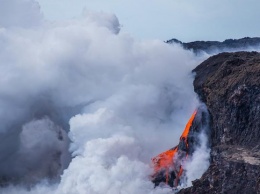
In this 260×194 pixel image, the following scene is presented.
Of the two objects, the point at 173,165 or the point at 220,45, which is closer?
the point at 173,165

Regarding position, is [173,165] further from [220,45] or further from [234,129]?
[220,45]

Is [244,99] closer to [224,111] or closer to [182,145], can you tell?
[224,111]

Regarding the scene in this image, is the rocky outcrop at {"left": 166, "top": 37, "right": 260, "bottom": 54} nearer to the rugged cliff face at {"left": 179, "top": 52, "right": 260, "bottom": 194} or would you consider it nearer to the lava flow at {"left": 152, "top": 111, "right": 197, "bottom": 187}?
the lava flow at {"left": 152, "top": 111, "right": 197, "bottom": 187}

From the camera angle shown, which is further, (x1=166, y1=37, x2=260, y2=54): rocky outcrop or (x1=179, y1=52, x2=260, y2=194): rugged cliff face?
(x1=166, y1=37, x2=260, y2=54): rocky outcrop

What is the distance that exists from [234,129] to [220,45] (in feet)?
183

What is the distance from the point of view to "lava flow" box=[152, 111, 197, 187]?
39906 mm

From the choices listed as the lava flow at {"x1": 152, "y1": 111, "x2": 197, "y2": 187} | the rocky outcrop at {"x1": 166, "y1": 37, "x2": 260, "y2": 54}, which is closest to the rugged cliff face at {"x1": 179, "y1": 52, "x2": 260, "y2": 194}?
the lava flow at {"x1": 152, "y1": 111, "x2": 197, "y2": 187}

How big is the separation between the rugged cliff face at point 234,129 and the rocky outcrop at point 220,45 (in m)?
39.4

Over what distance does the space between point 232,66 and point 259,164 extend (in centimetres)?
1341

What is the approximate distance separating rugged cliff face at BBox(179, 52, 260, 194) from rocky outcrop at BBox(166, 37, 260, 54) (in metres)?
39.4

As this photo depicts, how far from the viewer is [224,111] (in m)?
36.8

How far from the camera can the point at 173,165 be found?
134 feet

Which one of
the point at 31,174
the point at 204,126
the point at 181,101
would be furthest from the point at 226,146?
the point at 31,174

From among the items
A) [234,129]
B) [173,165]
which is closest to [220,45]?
[173,165]
